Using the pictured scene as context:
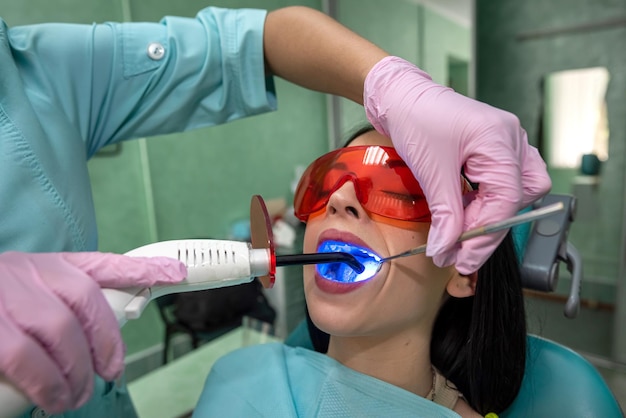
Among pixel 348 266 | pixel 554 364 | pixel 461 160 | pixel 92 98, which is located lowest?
pixel 554 364

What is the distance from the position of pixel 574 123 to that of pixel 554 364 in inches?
117

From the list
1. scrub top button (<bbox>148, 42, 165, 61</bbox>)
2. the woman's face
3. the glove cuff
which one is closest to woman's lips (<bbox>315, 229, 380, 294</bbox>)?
the woman's face

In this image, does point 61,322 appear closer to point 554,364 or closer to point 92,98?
point 92,98

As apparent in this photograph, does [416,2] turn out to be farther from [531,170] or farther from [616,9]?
[531,170]

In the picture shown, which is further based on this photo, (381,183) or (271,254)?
(381,183)

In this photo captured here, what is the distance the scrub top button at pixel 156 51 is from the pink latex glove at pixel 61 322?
563mm

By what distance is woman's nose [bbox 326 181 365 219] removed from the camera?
0.87 metres

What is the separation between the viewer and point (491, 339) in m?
0.99

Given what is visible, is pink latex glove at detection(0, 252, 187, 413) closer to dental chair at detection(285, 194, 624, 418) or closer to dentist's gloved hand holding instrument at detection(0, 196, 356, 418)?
dentist's gloved hand holding instrument at detection(0, 196, 356, 418)

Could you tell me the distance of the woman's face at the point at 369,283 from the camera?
852mm

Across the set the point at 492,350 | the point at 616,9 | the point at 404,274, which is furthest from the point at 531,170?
the point at 616,9

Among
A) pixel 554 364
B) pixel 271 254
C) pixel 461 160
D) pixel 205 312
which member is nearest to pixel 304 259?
pixel 271 254

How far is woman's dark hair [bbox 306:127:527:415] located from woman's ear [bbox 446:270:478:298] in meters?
0.02

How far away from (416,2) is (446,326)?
332cm
